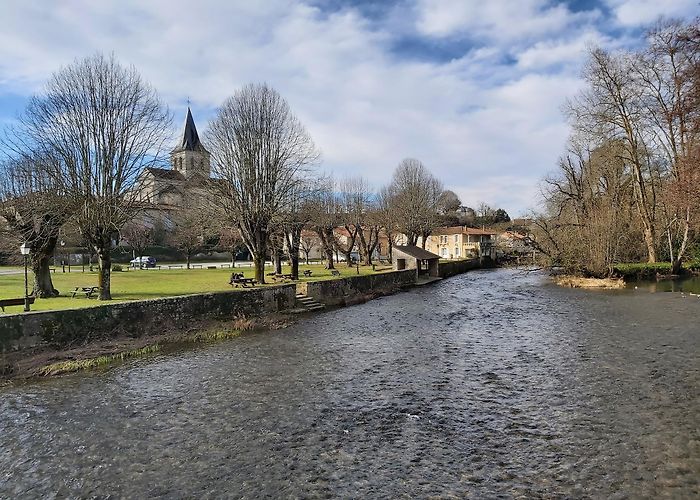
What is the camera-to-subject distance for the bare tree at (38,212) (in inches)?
864

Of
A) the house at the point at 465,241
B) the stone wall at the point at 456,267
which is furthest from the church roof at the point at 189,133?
the house at the point at 465,241

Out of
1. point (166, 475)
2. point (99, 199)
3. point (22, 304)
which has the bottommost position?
point (166, 475)

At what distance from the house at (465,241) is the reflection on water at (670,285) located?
142 feet

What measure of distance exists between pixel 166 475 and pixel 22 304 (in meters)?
14.0

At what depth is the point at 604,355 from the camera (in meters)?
15.4

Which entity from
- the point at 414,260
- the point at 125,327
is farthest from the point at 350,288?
the point at 414,260

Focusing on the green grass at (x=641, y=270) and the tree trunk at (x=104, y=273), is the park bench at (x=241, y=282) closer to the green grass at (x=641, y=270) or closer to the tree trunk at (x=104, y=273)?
the tree trunk at (x=104, y=273)

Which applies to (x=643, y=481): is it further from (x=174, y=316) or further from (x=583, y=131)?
(x=583, y=131)

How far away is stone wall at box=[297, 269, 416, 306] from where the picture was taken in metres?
29.0

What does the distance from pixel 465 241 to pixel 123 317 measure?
A: 73708mm

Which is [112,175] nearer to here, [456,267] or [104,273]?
[104,273]

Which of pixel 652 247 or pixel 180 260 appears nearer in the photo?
pixel 652 247

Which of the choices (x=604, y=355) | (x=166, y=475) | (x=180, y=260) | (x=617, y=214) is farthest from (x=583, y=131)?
(x=180, y=260)

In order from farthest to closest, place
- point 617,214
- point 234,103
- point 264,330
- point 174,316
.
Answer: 1. point 617,214
2. point 234,103
3. point 264,330
4. point 174,316
